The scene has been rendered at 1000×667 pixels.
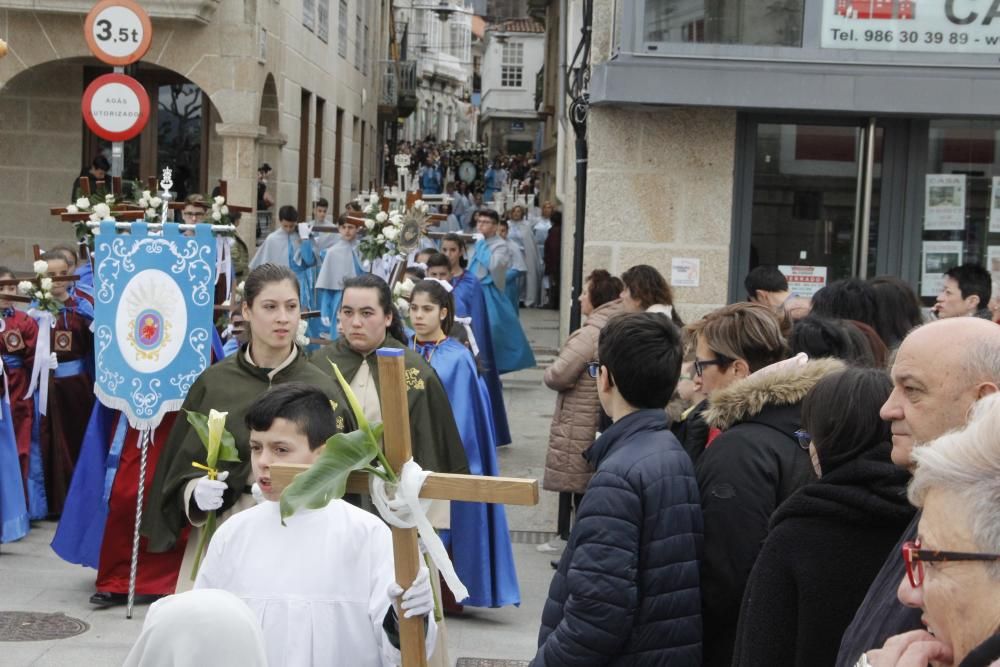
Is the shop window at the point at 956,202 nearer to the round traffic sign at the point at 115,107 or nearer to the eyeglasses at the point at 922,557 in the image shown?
the round traffic sign at the point at 115,107

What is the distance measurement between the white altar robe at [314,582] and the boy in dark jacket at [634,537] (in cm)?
41

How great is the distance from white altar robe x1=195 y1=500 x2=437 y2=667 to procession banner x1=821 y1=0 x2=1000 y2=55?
6.76 m

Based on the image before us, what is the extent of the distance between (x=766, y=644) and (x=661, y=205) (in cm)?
677

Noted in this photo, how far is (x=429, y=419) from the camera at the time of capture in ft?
22.3

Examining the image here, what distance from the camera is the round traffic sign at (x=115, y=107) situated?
38.7ft

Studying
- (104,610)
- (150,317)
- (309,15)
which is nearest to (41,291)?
(150,317)

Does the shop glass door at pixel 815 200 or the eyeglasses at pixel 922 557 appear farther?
the shop glass door at pixel 815 200

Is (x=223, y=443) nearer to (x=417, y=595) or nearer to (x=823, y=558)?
(x=417, y=595)

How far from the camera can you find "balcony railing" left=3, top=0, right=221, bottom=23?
62.1ft

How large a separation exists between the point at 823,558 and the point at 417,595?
989 millimetres

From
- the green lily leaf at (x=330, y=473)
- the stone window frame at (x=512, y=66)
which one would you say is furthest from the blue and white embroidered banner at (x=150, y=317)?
the stone window frame at (x=512, y=66)

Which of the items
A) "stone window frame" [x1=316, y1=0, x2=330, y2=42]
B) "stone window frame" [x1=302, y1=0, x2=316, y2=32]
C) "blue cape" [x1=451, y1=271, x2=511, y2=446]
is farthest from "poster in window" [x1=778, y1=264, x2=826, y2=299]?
"stone window frame" [x1=316, y1=0, x2=330, y2=42]

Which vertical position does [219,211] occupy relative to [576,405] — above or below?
above

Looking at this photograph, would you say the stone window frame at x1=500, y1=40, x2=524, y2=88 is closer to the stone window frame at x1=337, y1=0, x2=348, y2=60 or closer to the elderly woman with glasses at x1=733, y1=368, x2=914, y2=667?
the stone window frame at x1=337, y1=0, x2=348, y2=60
